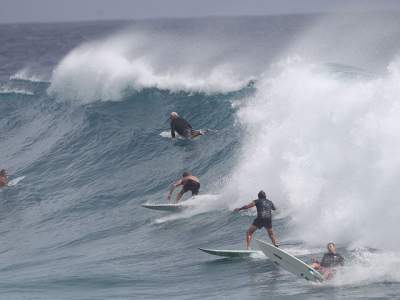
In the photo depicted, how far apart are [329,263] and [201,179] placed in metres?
9.93

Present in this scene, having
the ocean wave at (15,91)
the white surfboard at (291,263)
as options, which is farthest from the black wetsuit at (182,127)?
the ocean wave at (15,91)

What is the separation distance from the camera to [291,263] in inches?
601

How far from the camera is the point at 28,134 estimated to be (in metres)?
34.9

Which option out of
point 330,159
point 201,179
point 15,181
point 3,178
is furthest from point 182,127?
point 330,159

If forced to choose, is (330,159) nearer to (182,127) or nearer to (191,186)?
(191,186)

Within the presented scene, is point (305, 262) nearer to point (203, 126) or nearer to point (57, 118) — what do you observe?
point (203, 126)

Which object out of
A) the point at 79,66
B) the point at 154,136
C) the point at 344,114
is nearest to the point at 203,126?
the point at 154,136

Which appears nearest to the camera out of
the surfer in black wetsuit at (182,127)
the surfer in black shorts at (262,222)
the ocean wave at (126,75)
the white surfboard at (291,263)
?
the white surfboard at (291,263)

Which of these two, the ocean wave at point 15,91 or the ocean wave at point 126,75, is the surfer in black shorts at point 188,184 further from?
the ocean wave at point 15,91

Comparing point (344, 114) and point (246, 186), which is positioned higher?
point (344, 114)

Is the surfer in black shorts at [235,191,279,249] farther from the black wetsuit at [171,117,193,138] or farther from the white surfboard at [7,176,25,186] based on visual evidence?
the white surfboard at [7,176,25,186]

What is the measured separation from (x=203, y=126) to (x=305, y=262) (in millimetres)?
14319

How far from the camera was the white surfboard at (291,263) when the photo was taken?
48.6ft

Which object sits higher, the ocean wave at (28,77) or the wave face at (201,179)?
the ocean wave at (28,77)
